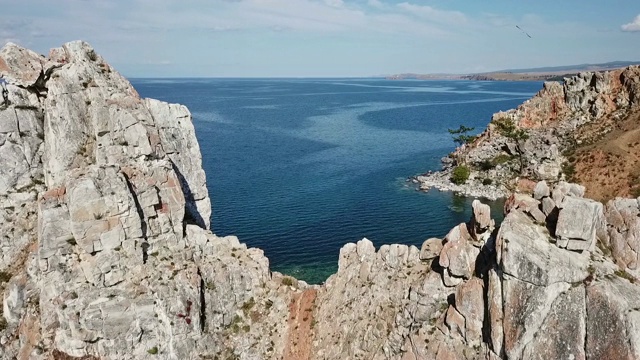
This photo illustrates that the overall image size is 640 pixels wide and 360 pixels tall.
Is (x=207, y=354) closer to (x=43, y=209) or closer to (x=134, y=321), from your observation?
(x=134, y=321)

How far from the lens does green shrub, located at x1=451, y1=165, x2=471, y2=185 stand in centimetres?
10975

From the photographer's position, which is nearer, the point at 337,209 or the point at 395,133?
the point at 337,209

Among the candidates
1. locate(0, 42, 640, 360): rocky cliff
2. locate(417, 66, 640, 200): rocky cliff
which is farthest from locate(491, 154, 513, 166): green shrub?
locate(0, 42, 640, 360): rocky cliff

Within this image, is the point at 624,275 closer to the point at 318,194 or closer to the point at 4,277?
Result: the point at 4,277

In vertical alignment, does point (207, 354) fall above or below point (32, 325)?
below

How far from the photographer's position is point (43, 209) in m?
37.4

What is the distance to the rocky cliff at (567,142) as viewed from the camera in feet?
320

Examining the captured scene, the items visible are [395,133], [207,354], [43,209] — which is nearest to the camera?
[43,209]

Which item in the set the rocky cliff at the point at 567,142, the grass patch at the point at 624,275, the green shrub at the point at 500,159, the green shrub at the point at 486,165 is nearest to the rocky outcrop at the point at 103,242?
the grass patch at the point at 624,275

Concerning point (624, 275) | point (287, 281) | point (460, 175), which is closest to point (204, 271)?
point (287, 281)

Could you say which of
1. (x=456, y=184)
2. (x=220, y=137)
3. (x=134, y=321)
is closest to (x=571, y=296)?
(x=134, y=321)

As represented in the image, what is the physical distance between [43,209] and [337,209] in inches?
2372

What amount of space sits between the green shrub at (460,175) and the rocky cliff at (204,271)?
72.0m

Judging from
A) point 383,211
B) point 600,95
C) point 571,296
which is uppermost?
point 600,95
